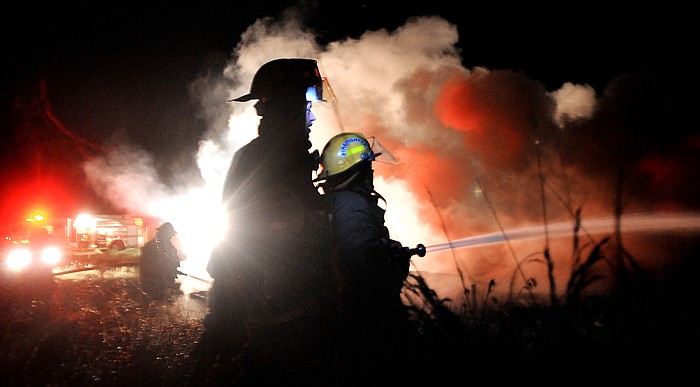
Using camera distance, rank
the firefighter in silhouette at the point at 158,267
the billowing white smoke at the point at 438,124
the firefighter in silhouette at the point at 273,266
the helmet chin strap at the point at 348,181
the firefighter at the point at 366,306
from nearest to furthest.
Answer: the firefighter at the point at 366,306 → the firefighter in silhouette at the point at 273,266 → the helmet chin strap at the point at 348,181 → the firefighter in silhouette at the point at 158,267 → the billowing white smoke at the point at 438,124

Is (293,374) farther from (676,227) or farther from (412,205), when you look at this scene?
(412,205)

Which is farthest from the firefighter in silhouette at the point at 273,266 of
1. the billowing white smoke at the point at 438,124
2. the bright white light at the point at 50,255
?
the bright white light at the point at 50,255

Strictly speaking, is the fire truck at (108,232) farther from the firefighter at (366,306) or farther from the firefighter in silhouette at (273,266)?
the firefighter at (366,306)

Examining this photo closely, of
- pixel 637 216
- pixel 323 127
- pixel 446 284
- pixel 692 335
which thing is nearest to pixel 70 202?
pixel 323 127

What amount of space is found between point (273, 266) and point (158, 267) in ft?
22.0

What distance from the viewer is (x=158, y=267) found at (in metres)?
8.05

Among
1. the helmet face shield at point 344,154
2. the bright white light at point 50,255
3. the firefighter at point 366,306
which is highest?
the bright white light at point 50,255

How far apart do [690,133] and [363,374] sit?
10733 mm

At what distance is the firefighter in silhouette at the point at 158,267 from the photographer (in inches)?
308

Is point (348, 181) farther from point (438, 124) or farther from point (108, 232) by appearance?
point (108, 232)

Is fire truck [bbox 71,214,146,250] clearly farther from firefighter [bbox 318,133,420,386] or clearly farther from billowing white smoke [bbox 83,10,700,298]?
firefighter [bbox 318,133,420,386]

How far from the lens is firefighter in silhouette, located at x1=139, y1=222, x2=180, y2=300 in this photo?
782 cm

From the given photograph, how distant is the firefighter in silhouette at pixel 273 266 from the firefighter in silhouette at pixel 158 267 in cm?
582

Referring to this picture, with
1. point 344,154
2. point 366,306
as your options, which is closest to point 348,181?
point 344,154
